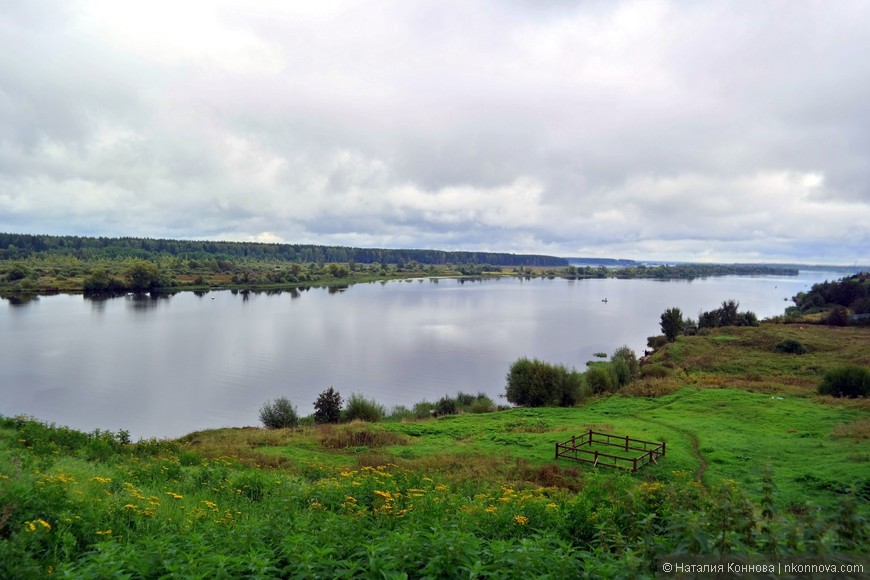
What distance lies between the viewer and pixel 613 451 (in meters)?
20.5

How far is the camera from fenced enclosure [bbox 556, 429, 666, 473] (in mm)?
18406

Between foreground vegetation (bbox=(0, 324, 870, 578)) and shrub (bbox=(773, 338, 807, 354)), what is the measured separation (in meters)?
22.6

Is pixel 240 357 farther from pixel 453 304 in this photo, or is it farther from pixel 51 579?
pixel 453 304

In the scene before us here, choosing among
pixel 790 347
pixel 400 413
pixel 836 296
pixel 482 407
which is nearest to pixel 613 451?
pixel 482 407

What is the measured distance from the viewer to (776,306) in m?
125

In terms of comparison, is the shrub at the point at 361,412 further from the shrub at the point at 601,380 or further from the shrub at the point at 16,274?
the shrub at the point at 16,274

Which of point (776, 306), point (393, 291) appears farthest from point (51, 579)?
point (776, 306)

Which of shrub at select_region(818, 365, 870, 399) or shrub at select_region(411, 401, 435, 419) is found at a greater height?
shrub at select_region(818, 365, 870, 399)

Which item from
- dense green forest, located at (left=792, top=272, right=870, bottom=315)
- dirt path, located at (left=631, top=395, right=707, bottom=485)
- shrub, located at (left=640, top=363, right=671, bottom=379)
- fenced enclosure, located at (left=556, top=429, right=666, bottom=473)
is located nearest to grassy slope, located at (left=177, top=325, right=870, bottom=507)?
dirt path, located at (left=631, top=395, right=707, bottom=485)

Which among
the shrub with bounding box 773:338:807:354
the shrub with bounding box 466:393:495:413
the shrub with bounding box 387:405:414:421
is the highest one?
the shrub with bounding box 773:338:807:354

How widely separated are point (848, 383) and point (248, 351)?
178 feet

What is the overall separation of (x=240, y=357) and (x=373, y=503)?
50442mm

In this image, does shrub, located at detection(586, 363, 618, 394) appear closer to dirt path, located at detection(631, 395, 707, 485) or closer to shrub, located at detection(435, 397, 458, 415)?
dirt path, located at detection(631, 395, 707, 485)

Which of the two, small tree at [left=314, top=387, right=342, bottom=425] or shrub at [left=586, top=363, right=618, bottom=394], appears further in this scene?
shrub at [left=586, top=363, right=618, bottom=394]
